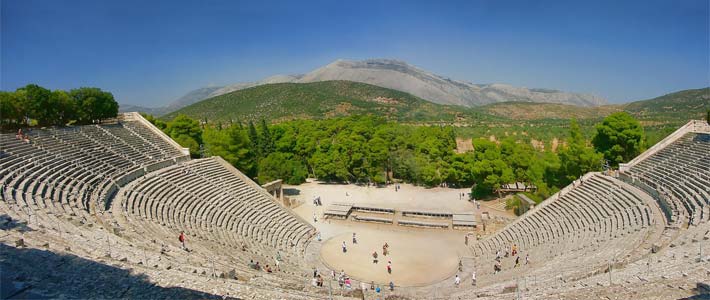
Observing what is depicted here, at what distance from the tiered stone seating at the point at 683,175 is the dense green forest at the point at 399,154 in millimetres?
3690

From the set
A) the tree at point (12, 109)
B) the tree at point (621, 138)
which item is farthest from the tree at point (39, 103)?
the tree at point (621, 138)

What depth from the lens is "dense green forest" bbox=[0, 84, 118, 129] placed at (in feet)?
86.7

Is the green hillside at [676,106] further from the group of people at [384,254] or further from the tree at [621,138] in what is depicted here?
the group of people at [384,254]

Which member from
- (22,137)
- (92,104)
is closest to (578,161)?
(22,137)

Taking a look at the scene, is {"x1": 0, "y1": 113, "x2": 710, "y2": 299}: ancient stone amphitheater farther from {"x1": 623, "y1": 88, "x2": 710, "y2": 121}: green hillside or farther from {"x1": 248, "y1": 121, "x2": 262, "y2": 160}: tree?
{"x1": 623, "y1": 88, "x2": 710, "y2": 121}: green hillside

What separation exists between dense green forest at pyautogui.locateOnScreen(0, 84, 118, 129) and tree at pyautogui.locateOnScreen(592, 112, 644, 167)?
40.8 metres

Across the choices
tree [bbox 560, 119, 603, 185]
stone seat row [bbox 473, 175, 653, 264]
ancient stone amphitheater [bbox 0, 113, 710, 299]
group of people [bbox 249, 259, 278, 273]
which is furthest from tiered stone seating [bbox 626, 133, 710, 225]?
group of people [bbox 249, 259, 278, 273]

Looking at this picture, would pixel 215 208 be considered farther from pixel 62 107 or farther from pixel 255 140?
pixel 255 140

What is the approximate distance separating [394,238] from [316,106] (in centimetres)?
8810

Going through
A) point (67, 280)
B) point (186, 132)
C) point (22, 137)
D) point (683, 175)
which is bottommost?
point (67, 280)

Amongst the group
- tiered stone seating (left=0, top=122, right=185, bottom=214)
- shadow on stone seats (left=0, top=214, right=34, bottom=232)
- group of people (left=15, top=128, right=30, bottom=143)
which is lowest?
shadow on stone seats (left=0, top=214, right=34, bottom=232)

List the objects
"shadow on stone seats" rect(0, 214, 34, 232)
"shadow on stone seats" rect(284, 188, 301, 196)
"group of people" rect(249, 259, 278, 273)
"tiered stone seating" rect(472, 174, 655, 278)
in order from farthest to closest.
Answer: "shadow on stone seats" rect(284, 188, 301, 196) → "group of people" rect(249, 259, 278, 273) → "tiered stone seating" rect(472, 174, 655, 278) → "shadow on stone seats" rect(0, 214, 34, 232)

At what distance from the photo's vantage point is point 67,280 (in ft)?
30.5

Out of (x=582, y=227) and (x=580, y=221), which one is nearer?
(x=582, y=227)
